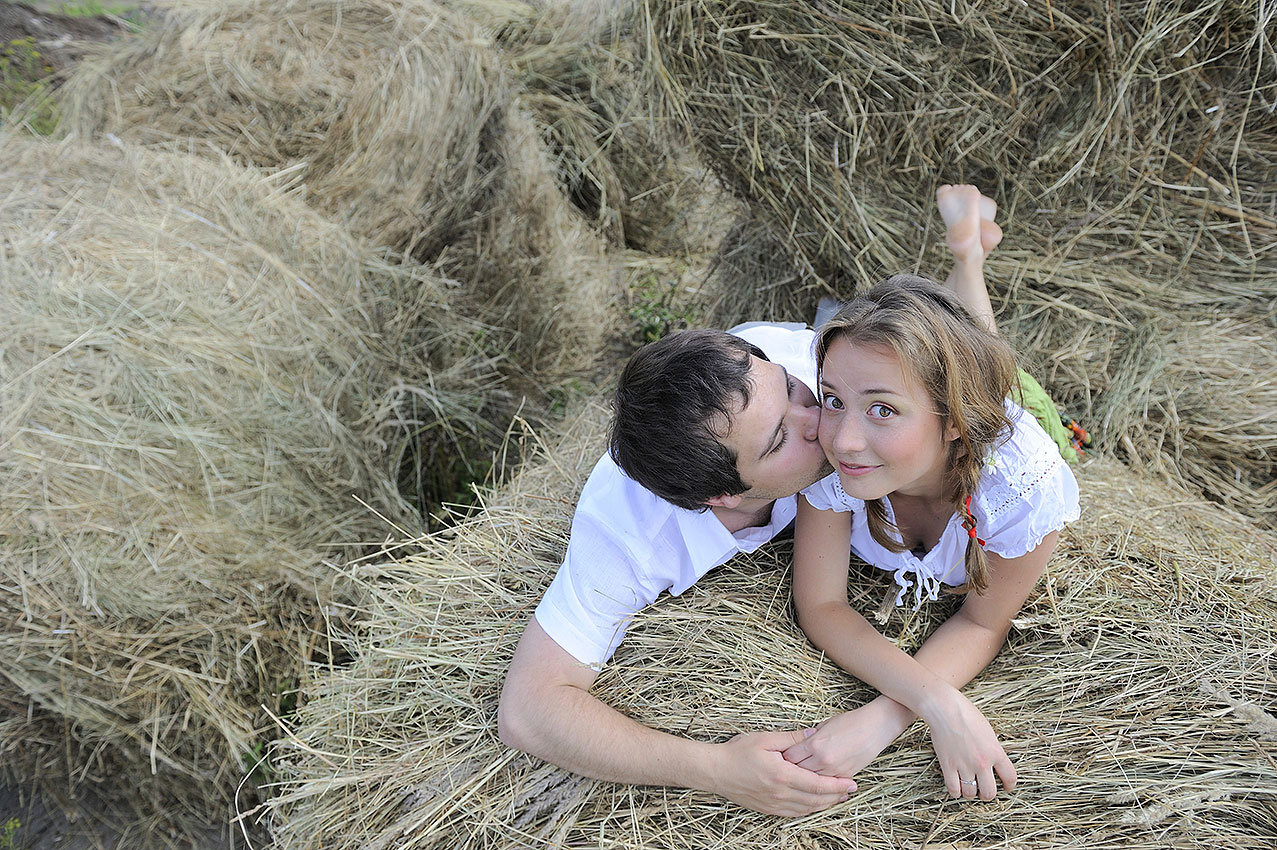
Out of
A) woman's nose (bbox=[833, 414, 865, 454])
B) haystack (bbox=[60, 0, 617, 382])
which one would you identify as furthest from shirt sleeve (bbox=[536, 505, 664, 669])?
haystack (bbox=[60, 0, 617, 382])

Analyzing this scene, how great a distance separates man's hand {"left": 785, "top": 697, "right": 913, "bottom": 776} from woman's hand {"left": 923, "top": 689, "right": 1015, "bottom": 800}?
8 centimetres

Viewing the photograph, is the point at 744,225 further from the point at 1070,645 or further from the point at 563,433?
the point at 1070,645

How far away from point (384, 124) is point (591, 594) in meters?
2.28

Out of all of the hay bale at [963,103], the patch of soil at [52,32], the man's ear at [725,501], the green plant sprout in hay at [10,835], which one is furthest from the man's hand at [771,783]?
the patch of soil at [52,32]

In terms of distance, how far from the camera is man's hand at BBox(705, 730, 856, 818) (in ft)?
5.38

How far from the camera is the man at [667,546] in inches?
66.6

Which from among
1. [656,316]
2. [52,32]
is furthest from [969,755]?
[52,32]

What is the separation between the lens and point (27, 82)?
4.25 m

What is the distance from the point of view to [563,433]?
9.96ft

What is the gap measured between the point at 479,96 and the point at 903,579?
8.45 feet

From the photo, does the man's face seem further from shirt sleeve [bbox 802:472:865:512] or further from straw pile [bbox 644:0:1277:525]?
straw pile [bbox 644:0:1277:525]

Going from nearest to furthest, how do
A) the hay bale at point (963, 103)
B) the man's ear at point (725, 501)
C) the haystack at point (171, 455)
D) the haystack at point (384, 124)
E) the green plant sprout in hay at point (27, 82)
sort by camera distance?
the man's ear at point (725, 501), the haystack at point (171, 455), the hay bale at point (963, 103), the haystack at point (384, 124), the green plant sprout in hay at point (27, 82)

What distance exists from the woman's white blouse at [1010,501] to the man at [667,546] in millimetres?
182

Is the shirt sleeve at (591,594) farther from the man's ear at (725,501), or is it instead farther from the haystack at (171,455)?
the haystack at (171,455)
